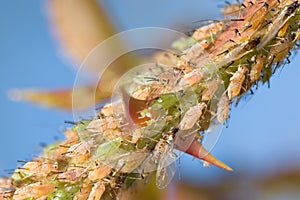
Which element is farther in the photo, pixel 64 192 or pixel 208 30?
pixel 208 30

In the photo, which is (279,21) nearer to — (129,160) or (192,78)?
(192,78)

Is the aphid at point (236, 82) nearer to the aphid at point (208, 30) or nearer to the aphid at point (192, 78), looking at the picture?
the aphid at point (192, 78)

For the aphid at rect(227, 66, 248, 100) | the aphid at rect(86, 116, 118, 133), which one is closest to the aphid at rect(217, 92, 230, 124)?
the aphid at rect(227, 66, 248, 100)

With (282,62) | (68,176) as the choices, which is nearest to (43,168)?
(68,176)

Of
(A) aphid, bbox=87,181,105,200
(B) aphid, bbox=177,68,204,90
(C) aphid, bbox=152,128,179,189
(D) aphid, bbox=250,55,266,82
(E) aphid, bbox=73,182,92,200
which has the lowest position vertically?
(A) aphid, bbox=87,181,105,200

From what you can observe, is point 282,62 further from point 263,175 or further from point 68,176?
point 263,175

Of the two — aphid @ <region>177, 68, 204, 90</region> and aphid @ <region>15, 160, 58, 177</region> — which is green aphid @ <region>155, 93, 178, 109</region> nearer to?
aphid @ <region>177, 68, 204, 90</region>

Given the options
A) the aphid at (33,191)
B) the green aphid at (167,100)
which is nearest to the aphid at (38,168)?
the aphid at (33,191)

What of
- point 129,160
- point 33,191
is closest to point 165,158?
point 129,160
